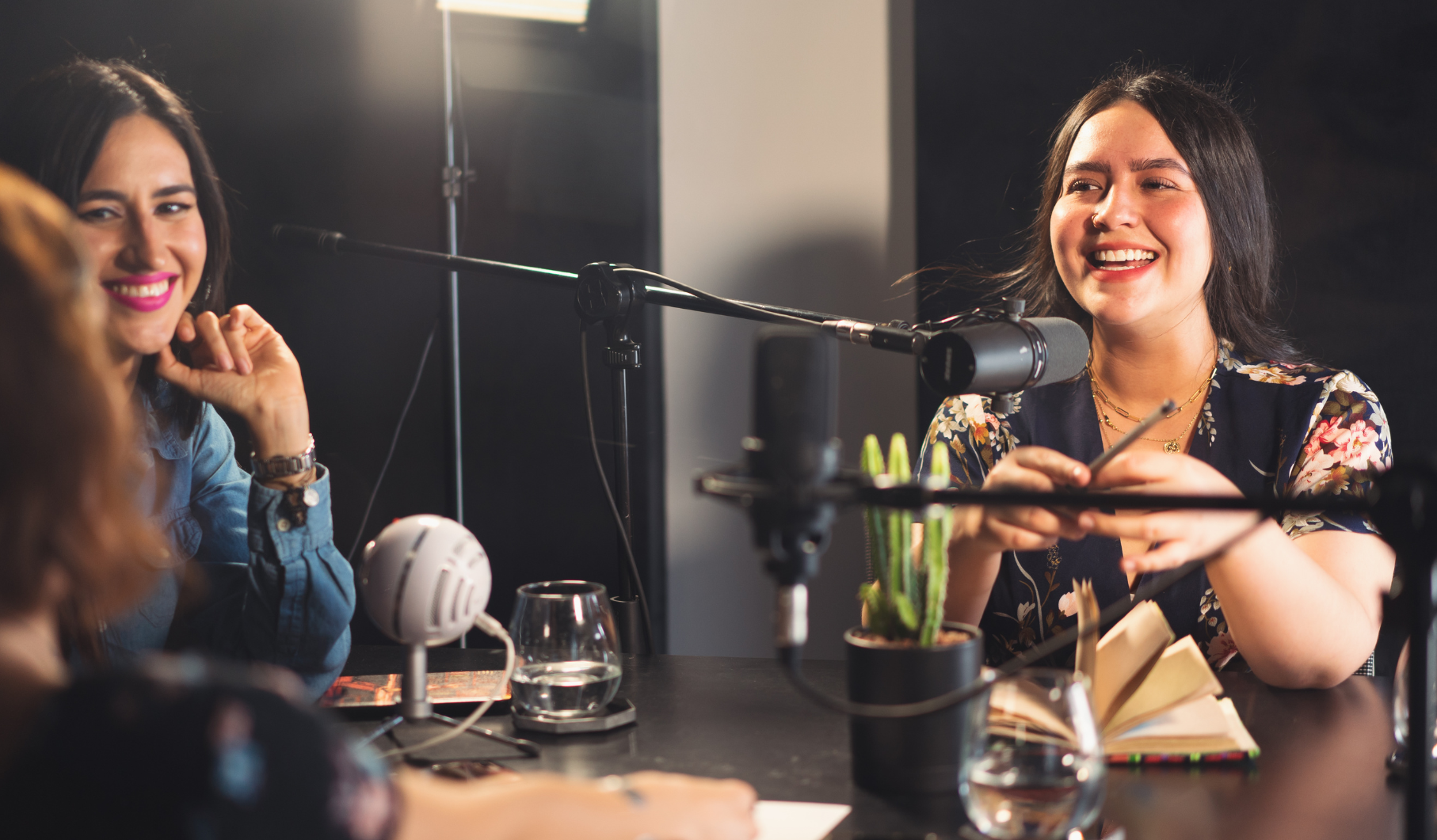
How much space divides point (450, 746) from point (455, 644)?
0.93 m

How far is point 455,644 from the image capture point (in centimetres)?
196

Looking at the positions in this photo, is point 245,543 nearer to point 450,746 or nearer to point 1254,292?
point 450,746

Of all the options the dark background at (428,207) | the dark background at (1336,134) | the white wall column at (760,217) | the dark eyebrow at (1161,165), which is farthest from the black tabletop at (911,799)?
the white wall column at (760,217)

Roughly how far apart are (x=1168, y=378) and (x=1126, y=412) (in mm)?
89

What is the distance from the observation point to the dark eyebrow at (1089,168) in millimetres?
1776

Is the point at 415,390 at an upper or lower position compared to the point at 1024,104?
lower

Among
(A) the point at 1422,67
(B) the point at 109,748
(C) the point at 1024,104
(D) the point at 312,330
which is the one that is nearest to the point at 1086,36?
(C) the point at 1024,104

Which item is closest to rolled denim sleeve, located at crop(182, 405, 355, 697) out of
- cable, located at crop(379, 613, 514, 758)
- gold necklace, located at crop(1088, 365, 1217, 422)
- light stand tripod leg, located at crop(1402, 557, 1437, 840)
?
cable, located at crop(379, 613, 514, 758)

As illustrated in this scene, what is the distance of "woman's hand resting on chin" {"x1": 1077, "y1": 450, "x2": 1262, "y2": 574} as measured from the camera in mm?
1032

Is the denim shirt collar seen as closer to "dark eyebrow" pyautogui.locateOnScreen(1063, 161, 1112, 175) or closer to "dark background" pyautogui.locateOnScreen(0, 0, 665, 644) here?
"dark background" pyautogui.locateOnScreen(0, 0, 665, 644)

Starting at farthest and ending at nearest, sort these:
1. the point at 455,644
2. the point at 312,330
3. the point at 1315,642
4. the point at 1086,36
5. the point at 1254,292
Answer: the point at 1086,36, the point at 455,644, the point at 1254,292, the point at 312,330, the point at 1315,642

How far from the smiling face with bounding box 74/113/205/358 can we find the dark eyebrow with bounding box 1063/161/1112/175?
1.38 metres

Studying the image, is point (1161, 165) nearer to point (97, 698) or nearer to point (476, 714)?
point (476, 714)

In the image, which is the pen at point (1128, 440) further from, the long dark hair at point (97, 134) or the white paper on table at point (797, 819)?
the long dark hair at point (97, 134)
